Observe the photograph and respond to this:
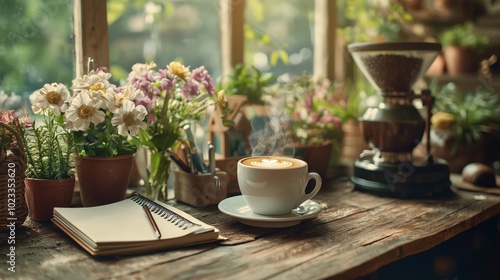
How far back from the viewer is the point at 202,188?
4.36 ft

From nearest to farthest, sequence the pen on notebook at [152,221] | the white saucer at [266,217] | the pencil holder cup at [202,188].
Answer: the pen on notebook at [152,221]
the white saucer at [266,217]
the pencil holder cup at [202,188]

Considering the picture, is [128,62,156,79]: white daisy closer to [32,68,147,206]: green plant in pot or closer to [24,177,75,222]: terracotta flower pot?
[32,68,147,206]: green plant in pot

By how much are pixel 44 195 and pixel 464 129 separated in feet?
5.77

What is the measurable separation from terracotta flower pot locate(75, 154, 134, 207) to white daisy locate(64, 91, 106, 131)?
0.10 m

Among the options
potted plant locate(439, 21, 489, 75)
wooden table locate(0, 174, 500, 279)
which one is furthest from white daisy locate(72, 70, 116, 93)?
potted plant locate(439, 21, 489, 75)

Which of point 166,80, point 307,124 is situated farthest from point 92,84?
point 307,124

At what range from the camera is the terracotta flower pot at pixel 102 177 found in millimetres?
1219

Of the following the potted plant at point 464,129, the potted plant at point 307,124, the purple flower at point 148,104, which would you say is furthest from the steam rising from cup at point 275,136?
the potted plant at point 464,129

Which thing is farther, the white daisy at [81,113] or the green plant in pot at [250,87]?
the green plant in pot at [250,87]

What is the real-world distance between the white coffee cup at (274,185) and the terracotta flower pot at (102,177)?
292 mm

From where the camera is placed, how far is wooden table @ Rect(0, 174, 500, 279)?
909mm

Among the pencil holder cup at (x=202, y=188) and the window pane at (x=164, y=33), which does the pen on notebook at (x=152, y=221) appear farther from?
the window pane at (x=164, y=33)

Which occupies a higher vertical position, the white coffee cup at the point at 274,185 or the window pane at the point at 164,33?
the window pane at the point at 164,33

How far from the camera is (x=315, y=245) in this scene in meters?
1.05
